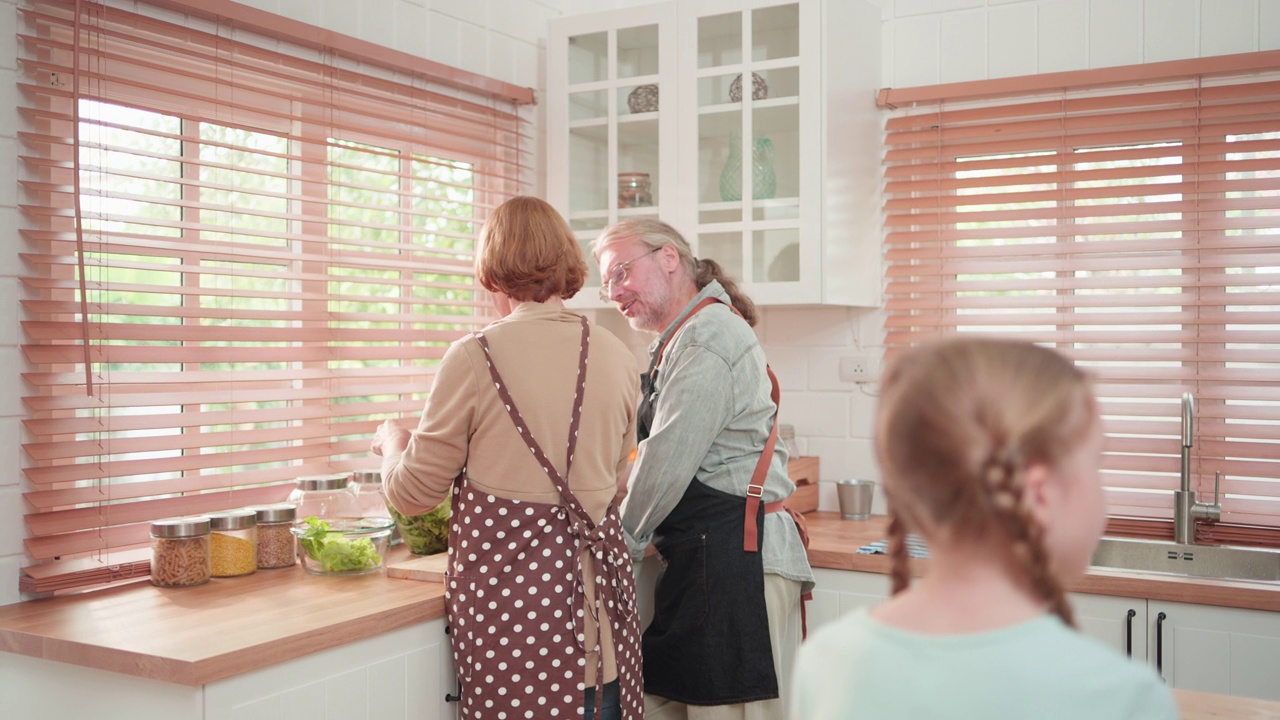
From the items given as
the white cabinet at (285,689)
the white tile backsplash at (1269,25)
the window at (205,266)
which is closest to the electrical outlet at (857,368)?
the window at (205,266)

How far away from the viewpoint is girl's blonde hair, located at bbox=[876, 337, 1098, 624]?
73cm

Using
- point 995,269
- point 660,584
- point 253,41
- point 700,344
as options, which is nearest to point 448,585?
point 660,584

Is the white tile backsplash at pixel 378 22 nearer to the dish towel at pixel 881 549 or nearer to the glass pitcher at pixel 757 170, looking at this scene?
the glass pitcher at pixel 757 170

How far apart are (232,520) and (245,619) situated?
0.41 metres

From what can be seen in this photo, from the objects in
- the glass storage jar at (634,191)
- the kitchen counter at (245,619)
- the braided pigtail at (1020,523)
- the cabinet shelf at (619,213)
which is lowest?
the kitchen counter at (245,619)

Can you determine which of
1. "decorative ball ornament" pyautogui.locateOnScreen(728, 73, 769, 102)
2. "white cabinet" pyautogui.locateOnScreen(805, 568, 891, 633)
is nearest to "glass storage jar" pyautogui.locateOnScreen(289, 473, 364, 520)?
"white cabinet" pyautogui.locateOnScreen(805, 568, 891, 633)

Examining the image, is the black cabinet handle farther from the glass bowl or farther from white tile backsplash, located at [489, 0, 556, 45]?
white tile backsplash, located at [489, 0, 556, 45]

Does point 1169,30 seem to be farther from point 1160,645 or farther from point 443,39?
point 443,39

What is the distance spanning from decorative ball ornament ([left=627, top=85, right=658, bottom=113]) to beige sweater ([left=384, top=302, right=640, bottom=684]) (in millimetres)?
1311

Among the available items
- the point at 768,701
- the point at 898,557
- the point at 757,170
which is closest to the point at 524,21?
the point at 757,170

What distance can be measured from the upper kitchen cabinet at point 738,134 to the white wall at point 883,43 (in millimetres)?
Result: 129

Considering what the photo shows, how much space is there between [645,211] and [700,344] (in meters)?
1.01

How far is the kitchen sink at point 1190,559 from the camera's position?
8.49 feet

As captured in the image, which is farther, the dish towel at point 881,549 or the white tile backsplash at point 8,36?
the dish towel at point 881,549
